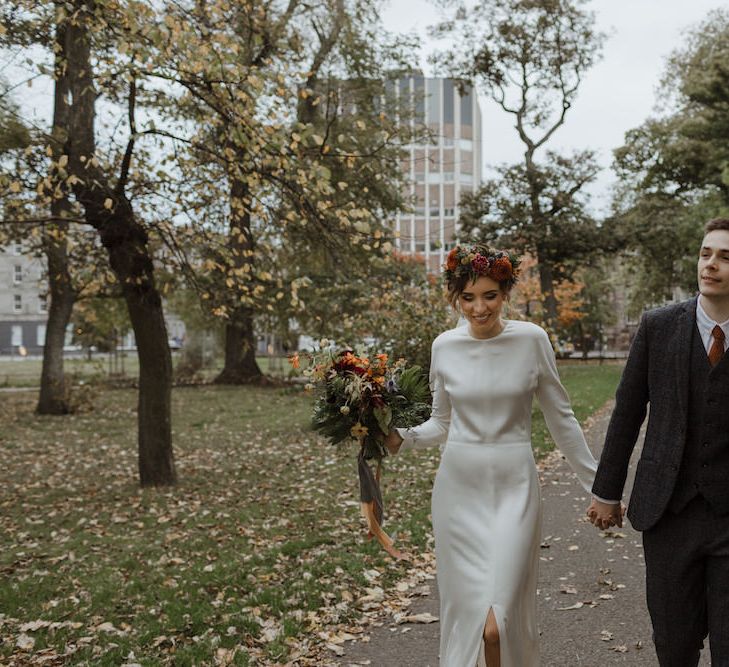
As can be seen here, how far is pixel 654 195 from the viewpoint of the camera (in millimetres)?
36250

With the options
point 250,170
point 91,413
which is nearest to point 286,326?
point 91,413

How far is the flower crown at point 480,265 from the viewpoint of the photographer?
381 centimetres

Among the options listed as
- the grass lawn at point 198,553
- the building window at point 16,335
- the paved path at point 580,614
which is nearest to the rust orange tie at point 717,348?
the grass lawn at point 198,553

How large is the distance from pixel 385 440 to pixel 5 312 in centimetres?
8283

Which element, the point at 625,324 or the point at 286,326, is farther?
the point at 625,324

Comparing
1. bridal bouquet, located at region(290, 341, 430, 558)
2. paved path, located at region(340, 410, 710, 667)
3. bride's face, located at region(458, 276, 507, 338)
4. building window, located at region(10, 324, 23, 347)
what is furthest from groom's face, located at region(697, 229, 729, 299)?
building window, located at region(10, 324, 23, 347)

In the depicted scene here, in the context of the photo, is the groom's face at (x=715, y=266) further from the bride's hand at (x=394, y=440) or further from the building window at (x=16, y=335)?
the building window at (x=16, y=335)

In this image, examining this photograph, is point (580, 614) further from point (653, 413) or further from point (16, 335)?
point (16, 335)

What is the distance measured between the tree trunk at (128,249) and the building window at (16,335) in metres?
74.4

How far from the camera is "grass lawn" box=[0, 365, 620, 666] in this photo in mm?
Result: 5543

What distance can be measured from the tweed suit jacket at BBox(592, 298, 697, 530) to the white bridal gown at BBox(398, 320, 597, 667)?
41 centimetres

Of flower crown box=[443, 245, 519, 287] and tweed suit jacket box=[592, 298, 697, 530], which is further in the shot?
flower crown box=[443, 245, 519, 287]

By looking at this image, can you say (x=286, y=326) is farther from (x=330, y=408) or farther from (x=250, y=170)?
(x=330, y=408)

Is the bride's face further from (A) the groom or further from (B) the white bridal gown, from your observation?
(A) the groom
